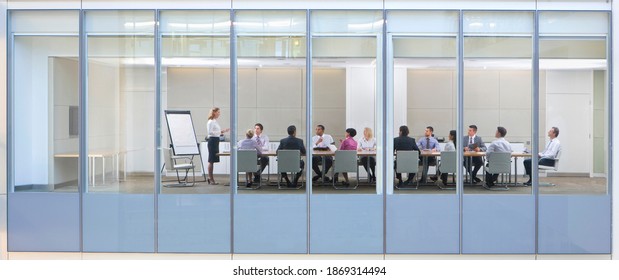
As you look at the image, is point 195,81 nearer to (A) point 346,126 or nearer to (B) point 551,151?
(A) point 346,126

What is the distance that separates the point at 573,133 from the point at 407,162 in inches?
90.9

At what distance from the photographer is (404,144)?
962cm

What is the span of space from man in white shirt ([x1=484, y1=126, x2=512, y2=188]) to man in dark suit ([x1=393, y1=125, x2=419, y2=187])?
3.33ft

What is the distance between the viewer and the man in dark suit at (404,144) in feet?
31.2

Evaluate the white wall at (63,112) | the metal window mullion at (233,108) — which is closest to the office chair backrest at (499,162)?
the metal window mullion at (233,108)

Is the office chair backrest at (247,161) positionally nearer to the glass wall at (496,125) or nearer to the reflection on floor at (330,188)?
the reflection on floor at (330,188)

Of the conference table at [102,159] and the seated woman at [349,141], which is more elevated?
the seated woman at [349,141]

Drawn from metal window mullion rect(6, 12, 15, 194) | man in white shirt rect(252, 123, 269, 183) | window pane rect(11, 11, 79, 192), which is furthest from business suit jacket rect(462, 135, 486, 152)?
metal window mullion rect(6, 12, 15, 194)

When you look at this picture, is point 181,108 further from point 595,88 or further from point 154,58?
point 595,88

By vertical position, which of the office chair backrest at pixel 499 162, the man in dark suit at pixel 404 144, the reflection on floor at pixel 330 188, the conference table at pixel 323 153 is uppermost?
the man in dark suit at pixel 404 144

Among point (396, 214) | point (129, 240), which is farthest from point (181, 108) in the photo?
point (396, 214)

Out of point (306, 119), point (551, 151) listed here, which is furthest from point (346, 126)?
point (551, 151)

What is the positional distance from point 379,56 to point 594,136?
314 centimetres

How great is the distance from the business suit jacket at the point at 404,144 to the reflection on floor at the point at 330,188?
590 millimetres
